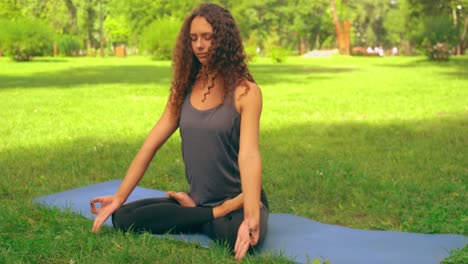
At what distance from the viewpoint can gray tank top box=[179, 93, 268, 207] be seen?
11.3ft

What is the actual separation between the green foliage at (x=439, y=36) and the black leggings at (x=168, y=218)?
86.9 feet

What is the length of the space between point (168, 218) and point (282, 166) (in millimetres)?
2503

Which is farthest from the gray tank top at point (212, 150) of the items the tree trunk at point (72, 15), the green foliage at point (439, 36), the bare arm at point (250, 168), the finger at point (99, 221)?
the tree trunk at point (72, 15)

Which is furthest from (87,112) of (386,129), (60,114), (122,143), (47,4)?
(47,4)

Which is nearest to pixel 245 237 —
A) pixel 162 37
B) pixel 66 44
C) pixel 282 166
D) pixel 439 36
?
pixel 282 166

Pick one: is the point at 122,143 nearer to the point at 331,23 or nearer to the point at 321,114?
the point at 321,114

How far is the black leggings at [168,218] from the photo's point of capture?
3.51m

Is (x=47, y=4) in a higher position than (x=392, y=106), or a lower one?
higher

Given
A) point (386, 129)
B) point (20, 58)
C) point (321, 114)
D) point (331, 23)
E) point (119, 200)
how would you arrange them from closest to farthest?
point (119, 200) → point (386, 129) → point (321, 114) → point (20, 58) → point (331, 23)

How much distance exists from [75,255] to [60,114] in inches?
286

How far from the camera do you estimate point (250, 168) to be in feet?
10.7

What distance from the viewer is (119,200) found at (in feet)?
11.8

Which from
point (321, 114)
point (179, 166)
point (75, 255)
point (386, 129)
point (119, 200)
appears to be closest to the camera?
point (75, 255)

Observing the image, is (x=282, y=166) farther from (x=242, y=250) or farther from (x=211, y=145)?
(x=242, y=250)
